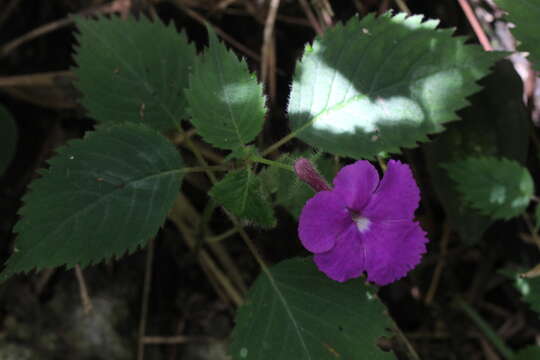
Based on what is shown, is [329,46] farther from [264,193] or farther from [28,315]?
[28,315]

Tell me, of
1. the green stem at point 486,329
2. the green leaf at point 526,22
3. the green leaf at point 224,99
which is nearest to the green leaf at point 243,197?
the green leaf at point 224,99

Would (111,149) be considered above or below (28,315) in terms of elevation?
above

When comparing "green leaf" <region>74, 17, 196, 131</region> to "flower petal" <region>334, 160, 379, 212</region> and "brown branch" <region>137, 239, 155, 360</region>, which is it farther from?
"flower petal" <region>334, 160, 379, 212</region>

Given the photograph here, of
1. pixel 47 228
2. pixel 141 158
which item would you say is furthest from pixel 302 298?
pixel 47 228

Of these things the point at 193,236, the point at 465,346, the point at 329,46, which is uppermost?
the point at 329,46

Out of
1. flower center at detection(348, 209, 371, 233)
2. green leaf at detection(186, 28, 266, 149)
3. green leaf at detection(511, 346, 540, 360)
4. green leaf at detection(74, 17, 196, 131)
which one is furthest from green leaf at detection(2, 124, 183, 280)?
green leaf at detection(511, 346, 540, 360)

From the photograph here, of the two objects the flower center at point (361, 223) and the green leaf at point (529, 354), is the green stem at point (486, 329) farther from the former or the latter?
the flower center at point (361, 223)

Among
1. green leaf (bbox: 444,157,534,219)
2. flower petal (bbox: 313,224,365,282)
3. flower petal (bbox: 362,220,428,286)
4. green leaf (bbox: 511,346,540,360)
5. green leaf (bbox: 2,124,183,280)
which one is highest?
green leaf (bbox: 2,124,183,280)

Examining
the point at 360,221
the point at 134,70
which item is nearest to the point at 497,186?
the point at 360,221
